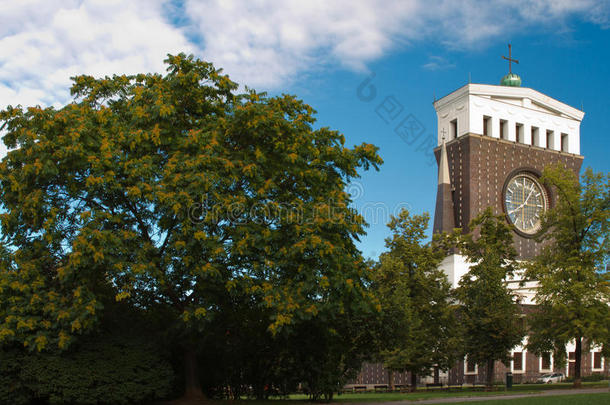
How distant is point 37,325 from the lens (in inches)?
717

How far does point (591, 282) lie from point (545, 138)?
38.3 meters

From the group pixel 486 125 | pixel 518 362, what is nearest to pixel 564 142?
pixel 486 125

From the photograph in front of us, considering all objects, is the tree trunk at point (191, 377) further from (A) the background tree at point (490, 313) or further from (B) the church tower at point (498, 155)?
(B) the church tower at point (498, 155)

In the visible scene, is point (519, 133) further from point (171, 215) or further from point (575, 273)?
point (171, 215)

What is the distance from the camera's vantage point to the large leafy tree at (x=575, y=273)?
3216 centimetres

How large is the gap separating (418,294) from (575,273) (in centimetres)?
933

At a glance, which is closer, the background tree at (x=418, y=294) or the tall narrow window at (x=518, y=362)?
the background tree at (x=418, y=294)

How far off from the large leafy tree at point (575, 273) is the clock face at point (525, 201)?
93.0ft

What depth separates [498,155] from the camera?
63000mm

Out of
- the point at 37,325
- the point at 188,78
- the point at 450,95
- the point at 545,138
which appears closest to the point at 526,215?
the point at 545,138

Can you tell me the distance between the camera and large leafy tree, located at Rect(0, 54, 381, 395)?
17.8 m

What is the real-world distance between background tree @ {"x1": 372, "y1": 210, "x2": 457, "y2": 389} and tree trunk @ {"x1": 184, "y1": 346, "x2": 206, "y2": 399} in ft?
45.3

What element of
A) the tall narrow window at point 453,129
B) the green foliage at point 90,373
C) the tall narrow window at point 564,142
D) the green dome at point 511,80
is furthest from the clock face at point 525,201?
the green foliage at point 90,373

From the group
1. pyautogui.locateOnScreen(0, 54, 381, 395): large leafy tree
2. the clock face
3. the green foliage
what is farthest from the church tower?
the green foliage
